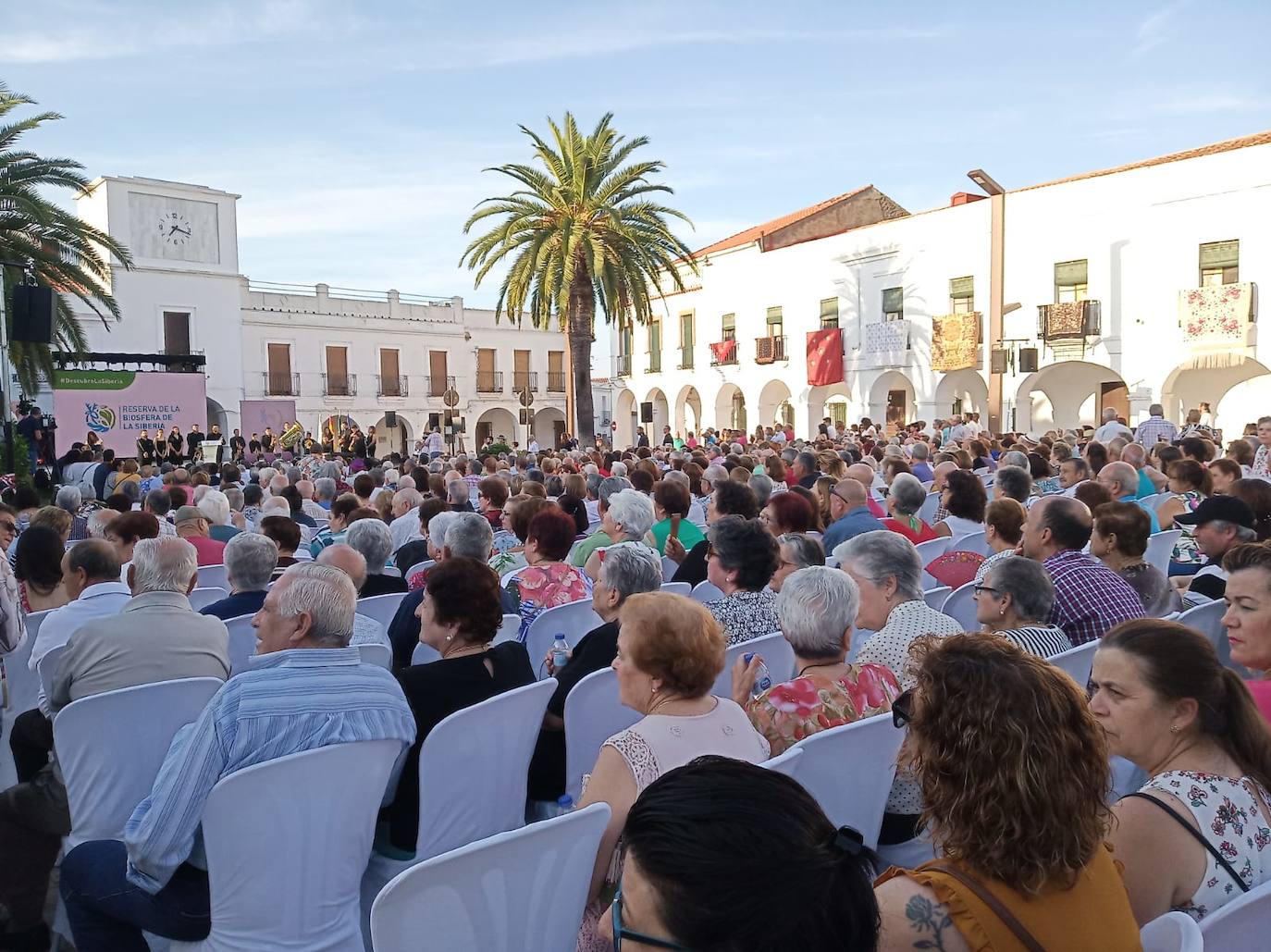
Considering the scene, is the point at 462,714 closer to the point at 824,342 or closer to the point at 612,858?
the point at 612,858

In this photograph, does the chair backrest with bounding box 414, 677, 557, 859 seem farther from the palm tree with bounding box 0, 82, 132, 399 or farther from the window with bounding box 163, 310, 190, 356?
the window with bounding box 163, 310, 190, 356

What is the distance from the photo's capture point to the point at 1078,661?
325 centimetres

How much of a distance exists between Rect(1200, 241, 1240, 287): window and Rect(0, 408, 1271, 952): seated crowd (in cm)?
1608

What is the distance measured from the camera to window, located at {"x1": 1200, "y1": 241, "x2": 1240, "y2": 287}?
18.8 m

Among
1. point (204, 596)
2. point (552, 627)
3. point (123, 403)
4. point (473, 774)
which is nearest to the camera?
point (473, 774)

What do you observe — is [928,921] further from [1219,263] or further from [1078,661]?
[1219,263]

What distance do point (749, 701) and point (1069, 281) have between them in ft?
69.7

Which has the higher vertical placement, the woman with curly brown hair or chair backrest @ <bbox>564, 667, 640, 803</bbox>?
the woman with curly brown hair

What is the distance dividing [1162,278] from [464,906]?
2174 cm

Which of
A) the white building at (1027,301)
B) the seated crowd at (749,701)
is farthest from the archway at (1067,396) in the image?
the seated crowd at (749,701)

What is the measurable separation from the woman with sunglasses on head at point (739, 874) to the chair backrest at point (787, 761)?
96 cm

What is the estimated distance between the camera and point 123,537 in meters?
5.64

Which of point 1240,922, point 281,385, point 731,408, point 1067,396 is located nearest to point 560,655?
point 1240,922

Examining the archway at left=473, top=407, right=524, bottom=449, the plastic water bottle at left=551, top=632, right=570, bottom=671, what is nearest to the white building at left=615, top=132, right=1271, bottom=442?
the archway at left=473, top=407, right=524, bottom=449
